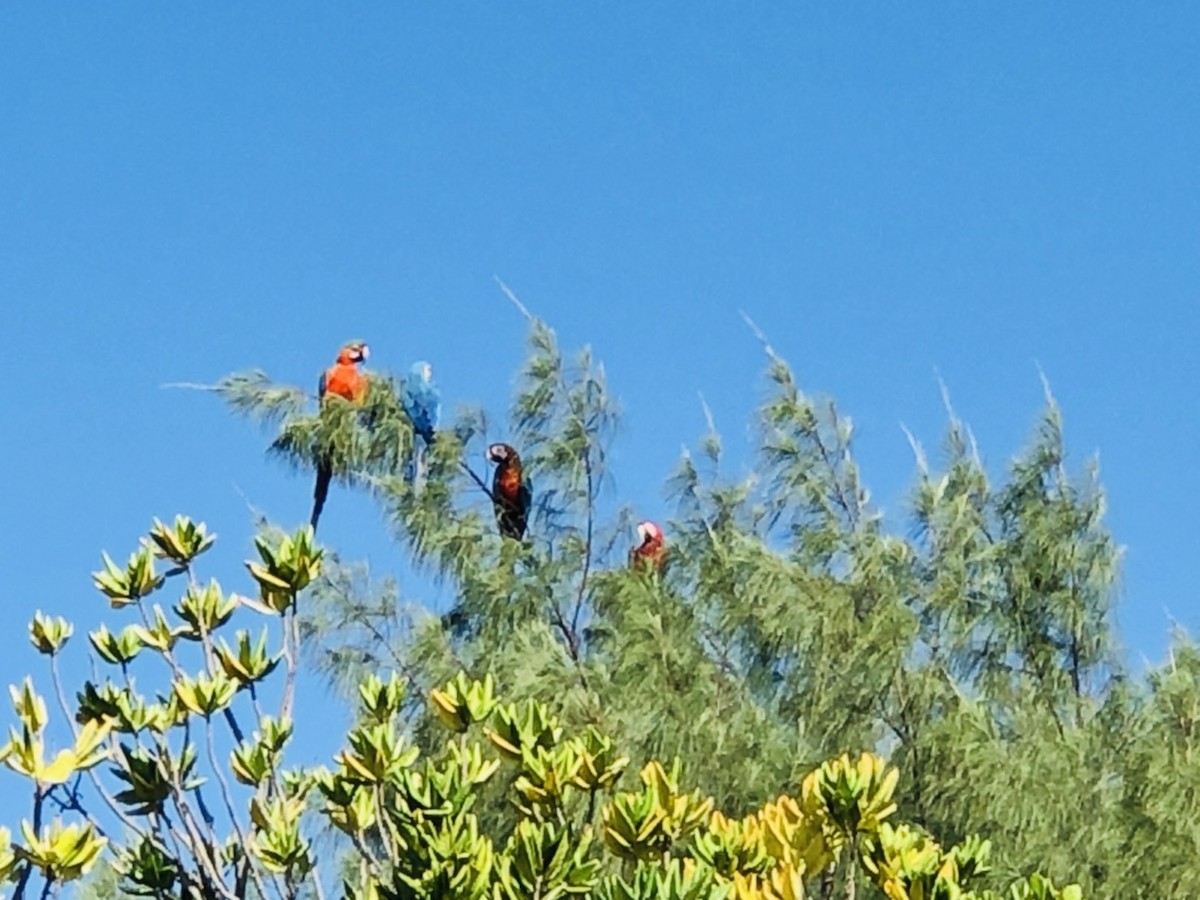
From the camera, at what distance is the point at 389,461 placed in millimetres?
4320

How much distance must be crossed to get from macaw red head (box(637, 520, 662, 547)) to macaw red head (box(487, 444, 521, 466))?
14.4 inches

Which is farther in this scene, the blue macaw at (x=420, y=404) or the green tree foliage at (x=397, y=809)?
the blue macaw at (x=420, y=404)

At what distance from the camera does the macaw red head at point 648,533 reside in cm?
451

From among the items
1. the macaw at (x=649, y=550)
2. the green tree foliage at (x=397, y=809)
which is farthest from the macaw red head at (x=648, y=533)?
the green tree foliage at (x=397, y=809)

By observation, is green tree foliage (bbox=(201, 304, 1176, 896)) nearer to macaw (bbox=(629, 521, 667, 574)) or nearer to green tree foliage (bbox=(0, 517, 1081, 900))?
macaw (bbox=(629, 521, 667, 574))

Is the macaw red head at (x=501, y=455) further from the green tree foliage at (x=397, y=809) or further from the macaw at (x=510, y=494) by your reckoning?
the green tree foliage at (x=397, y=809)

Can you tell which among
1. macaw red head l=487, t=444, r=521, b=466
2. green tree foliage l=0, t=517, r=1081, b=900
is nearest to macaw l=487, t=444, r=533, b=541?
macaw red head l=487, t=444, r=521, b=466

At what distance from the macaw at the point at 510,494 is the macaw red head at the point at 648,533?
30 centimetres

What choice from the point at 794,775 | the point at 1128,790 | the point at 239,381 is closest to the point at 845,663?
the point at 794,775

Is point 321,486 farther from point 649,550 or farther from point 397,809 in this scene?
point 397,809

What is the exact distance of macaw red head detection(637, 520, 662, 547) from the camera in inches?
178

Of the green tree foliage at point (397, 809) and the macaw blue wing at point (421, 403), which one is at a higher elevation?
the macaw blue wing at point (421, 403)

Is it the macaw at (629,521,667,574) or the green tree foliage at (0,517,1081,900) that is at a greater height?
the macaw at (629,521,667,574)

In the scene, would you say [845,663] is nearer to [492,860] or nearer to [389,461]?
[389,461]
